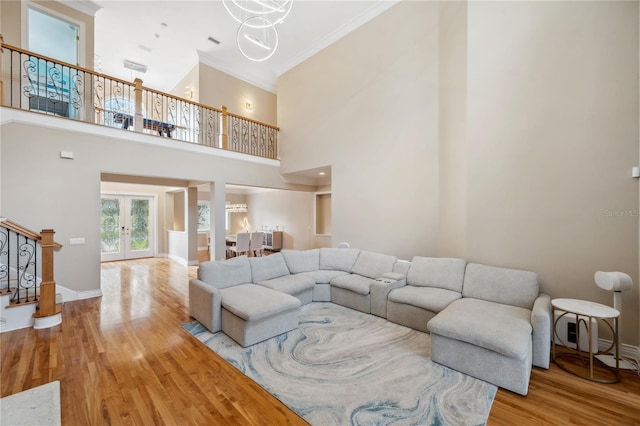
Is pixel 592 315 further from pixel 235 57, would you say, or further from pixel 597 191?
→ pixel 235 57

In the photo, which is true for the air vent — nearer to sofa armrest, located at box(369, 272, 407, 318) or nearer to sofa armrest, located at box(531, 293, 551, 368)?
sofa armrest, located at box(369, 272, 407, 318)

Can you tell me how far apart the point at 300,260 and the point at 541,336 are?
11.1 feet

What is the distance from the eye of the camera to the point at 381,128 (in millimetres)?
5273

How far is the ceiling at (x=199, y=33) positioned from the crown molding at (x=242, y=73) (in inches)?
1.0

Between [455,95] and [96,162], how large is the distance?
6153mm

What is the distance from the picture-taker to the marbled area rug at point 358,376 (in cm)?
199

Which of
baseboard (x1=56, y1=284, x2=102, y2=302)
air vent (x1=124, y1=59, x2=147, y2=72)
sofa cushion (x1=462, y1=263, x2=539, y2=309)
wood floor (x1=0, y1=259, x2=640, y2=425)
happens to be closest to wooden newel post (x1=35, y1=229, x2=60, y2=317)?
wood floor (x1=0, y1=259, x2=640, y2=425)

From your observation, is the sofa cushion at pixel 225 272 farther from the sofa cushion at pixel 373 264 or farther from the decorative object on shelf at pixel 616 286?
the decorative object on shelf at pixel 616 286

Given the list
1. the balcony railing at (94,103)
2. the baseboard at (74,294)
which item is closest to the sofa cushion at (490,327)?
the baseboard at (74,294)

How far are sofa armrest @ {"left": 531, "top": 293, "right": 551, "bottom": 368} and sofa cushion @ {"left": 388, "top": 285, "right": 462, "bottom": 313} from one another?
849mm

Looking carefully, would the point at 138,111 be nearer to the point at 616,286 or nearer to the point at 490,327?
the point at 490,327

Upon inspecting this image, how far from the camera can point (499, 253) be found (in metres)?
3.62

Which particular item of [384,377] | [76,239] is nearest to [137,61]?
[76,239]

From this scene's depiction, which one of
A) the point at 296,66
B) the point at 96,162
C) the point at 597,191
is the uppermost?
the point at 296,66
